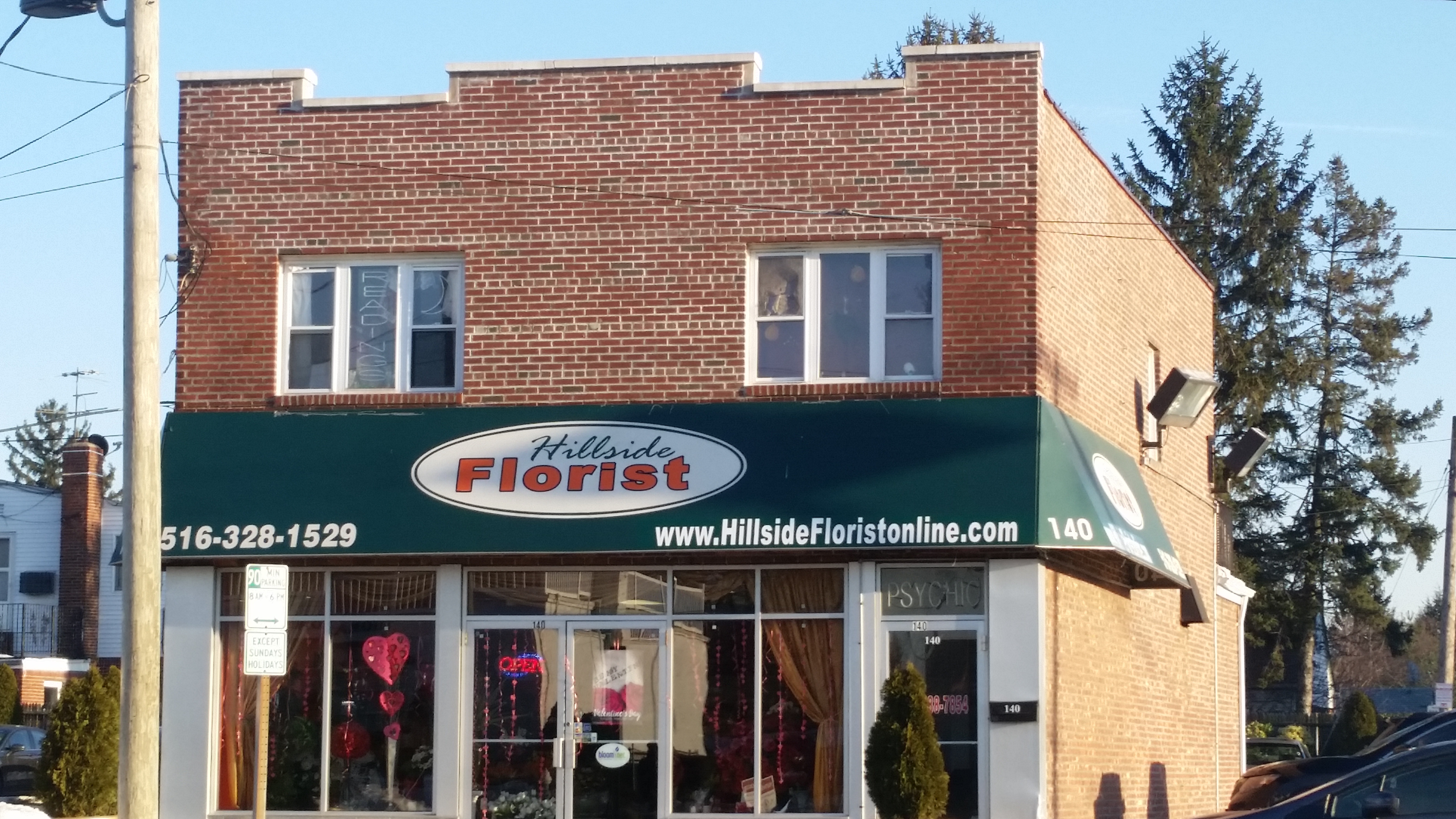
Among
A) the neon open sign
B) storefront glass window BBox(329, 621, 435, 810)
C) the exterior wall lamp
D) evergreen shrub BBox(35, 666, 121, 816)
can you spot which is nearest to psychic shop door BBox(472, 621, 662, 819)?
the neon open sign

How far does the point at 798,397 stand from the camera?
651 inches

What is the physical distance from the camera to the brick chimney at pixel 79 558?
41.2 m

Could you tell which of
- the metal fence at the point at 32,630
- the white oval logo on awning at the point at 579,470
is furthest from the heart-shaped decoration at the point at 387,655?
the metal fence at the point at 32,630

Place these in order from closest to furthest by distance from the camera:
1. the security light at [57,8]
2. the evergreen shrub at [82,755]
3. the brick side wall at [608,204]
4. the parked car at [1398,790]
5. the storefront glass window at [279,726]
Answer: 1. the parked car at [1398,790]
2. the security light at [57,8]
3. the brick side wall at [608,204]
4. the storefront glass window at [279,726]
5. the evergreen shrub at [82,755]

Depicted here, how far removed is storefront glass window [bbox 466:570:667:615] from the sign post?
4.64m

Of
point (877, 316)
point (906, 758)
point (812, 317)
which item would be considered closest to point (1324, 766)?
point (906, 758)

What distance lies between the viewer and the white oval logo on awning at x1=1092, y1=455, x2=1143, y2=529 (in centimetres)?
1725

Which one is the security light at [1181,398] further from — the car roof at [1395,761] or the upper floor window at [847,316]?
the car roof at [1395,761]

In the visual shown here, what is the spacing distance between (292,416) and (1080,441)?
7.60 m

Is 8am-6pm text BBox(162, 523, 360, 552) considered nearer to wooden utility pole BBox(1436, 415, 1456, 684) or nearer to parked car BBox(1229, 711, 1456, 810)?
parked car BBox(1229, 711, 1456, 810)

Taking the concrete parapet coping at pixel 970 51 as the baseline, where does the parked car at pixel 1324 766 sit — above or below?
below

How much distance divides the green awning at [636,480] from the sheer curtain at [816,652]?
87cm

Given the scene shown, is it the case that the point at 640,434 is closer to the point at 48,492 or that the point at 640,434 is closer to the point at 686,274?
the point at 686,274

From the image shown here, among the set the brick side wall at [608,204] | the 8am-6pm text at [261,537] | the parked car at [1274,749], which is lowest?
the parked car at [1274,749]
